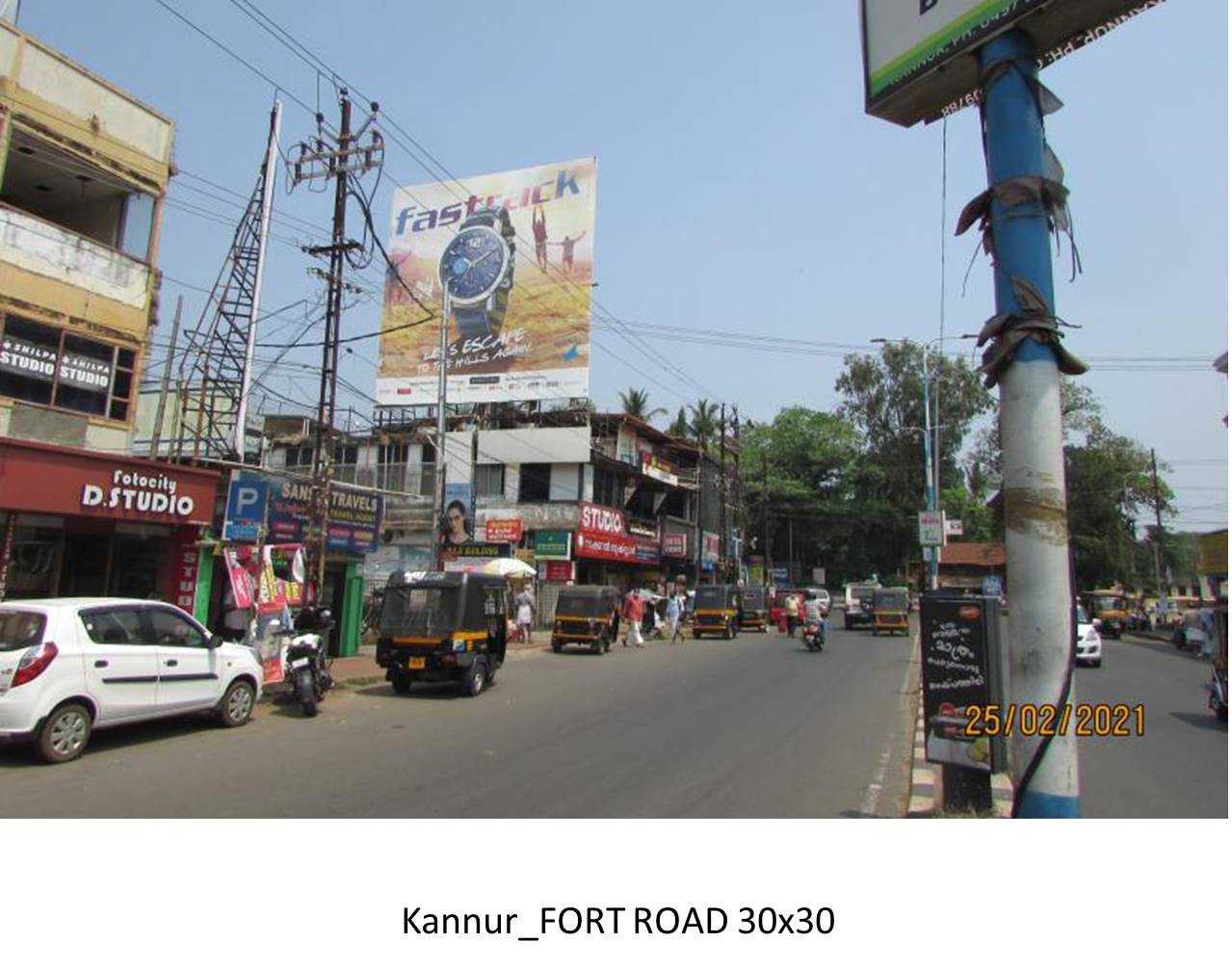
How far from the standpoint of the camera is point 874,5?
19.2 ft

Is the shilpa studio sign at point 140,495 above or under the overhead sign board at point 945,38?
under

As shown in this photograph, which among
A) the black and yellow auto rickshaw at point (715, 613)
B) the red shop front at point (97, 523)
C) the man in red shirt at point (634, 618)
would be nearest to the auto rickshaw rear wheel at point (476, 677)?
the red shop front at point (97, 523)

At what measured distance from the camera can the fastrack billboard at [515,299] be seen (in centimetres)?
3572

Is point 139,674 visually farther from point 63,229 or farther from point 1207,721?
point 1207,721

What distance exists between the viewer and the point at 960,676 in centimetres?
627

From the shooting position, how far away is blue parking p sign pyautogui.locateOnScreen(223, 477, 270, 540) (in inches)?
651

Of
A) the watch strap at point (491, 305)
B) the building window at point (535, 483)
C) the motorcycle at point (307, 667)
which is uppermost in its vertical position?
the watch strap at point (491, 305)

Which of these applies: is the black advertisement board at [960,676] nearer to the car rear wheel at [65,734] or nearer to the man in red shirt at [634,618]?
the car rear wheel at [65,734]

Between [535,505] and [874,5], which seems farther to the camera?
[535,505]

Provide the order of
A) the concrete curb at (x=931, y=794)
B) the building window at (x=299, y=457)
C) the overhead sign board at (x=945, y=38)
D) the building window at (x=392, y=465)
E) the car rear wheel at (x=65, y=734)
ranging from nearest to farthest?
the overhead sign board at (x=945, y=38)
the concrete curb at (x=931, y=794)
the car rear wheel at (x=65, y=734)
the building window at (x=392, y=465)
the building window at (x=299, y=457)

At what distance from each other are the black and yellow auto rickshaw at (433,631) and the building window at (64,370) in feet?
21.2

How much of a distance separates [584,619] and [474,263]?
21.0 meters

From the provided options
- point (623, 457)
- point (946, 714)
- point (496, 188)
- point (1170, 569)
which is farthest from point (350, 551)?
point (1170, 569)

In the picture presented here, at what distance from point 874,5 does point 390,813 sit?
284 inches
